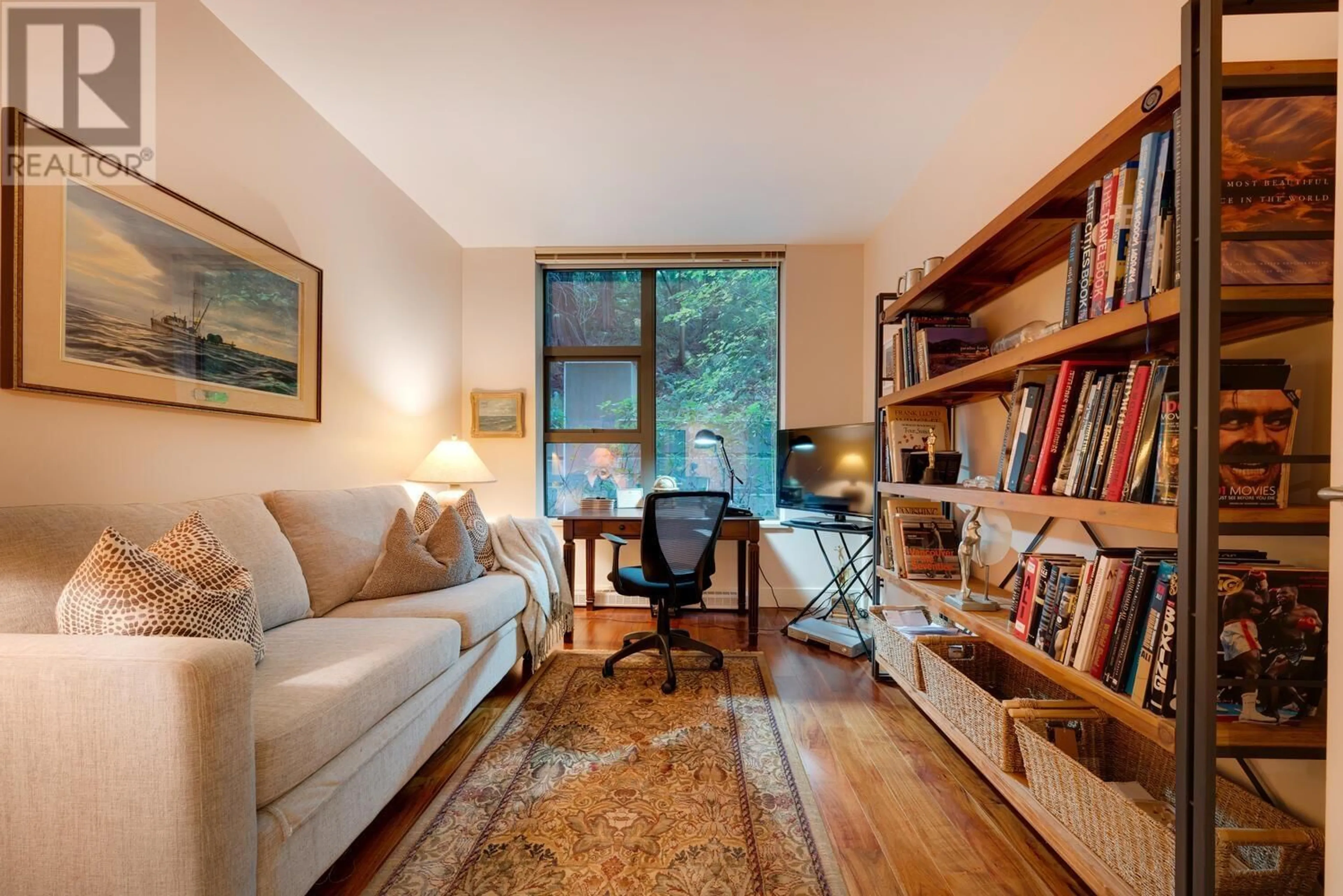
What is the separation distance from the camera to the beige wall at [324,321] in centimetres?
160

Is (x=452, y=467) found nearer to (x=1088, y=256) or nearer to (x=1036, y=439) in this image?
(x=1036, y=439)

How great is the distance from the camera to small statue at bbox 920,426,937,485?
2156 mm

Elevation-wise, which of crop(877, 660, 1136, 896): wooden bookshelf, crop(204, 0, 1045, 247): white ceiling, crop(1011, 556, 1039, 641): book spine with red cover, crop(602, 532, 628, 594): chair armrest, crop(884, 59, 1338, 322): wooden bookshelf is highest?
crop(204, 0, 1045, 247): white ceiling

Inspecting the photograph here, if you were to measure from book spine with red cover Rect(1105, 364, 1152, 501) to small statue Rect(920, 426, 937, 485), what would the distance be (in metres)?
0.94

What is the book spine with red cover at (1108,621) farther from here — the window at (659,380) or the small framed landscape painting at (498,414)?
the small framed landscape painting at (498,414)

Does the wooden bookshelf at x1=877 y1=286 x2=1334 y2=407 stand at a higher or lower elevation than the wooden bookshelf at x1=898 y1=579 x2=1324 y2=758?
higher

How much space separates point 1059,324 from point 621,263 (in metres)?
3.00

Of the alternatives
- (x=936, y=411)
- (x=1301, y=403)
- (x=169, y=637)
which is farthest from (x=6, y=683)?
(x=936, y=411)

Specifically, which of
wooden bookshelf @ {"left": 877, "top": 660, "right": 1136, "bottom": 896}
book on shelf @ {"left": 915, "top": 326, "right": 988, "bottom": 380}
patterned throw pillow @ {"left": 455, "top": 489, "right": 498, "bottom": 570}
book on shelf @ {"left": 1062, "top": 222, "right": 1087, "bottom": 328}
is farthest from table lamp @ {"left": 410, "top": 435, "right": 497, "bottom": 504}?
book on shelf @ {"left": 1062, "top": 222, "right": 1087, "bottom": 328}

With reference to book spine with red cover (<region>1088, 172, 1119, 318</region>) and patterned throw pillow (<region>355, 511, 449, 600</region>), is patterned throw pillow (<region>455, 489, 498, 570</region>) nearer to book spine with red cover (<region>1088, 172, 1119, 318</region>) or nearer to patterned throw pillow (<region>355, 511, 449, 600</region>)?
patterned throw pillow (<region>355, 511, 449, 600</region>)

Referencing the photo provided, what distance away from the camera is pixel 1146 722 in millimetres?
1061

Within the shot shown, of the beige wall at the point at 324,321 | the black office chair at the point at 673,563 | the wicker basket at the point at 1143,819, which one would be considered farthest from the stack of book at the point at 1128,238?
the beige wall at the point at 324,321

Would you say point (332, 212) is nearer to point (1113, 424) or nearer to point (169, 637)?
point (169, 637)

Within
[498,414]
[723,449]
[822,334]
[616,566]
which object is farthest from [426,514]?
[822,334]
